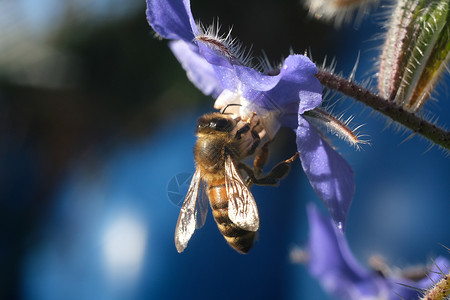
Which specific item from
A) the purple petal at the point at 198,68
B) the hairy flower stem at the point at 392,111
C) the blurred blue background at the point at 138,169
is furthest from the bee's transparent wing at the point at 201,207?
the blurred blue background at the point at 138,169

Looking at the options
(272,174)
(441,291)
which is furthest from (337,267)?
(441,291)

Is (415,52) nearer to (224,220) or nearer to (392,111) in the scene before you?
(392,111)

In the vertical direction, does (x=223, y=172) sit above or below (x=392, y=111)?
below

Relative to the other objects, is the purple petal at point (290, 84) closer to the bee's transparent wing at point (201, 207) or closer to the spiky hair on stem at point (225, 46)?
the spiky hair on stem at point (225, 46)

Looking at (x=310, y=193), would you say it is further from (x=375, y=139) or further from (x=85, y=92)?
(x=85, y=92)

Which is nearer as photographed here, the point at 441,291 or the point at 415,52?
the point at 441,291

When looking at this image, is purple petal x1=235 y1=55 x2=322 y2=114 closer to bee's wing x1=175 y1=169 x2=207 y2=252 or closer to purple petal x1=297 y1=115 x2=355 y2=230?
purple petal x1=297 y1=115 x2=355 y2=230

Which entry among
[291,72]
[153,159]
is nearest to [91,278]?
[153,159]

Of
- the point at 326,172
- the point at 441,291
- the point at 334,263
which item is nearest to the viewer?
the point at 441,291

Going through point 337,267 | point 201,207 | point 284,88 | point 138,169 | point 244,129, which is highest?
point 284,88
